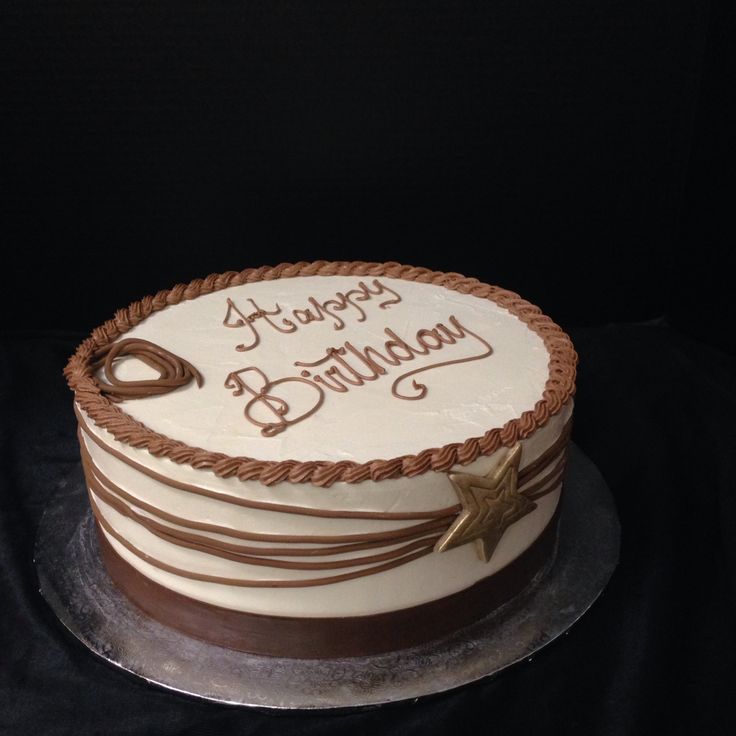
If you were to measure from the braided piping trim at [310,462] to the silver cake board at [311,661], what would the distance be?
0.44m

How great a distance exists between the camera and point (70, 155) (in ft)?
11.7

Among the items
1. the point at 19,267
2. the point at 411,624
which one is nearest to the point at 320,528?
the point at 411,624

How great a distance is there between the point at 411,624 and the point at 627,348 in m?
1.84

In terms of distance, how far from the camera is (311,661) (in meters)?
2.25

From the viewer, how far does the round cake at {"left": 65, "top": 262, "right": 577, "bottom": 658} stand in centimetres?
211

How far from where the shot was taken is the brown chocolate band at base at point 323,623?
222cm

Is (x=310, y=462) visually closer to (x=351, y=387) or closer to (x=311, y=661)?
(x=351, y=387)

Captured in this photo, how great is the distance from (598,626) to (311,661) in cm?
68

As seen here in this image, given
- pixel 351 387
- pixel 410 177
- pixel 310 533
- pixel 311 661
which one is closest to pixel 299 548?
pixel 310 533

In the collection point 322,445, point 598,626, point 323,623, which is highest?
point 322,445

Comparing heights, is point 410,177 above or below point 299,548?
above

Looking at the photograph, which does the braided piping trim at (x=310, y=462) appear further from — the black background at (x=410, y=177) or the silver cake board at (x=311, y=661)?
the black background at (x=410, y=177)

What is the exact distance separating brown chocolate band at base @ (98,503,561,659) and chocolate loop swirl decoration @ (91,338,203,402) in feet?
1.31

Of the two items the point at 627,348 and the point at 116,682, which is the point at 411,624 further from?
the point at 627,348
